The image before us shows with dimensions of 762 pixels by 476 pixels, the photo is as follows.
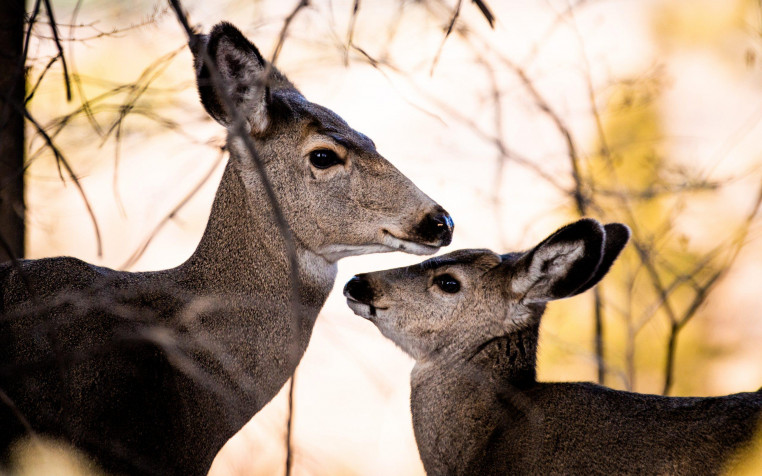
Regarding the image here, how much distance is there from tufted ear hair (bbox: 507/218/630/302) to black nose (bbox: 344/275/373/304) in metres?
0.84

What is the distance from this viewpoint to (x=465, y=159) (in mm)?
7695

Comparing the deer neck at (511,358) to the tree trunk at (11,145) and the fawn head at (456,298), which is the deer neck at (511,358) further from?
the tree trunk at (11,145)

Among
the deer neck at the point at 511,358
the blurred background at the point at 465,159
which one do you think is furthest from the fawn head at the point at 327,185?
the deer neck at the point at 511,358

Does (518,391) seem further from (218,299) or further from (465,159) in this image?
(465,159)

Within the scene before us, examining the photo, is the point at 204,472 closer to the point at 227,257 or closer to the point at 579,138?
the point at 227,257

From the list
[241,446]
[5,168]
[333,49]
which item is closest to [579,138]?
[333,49]

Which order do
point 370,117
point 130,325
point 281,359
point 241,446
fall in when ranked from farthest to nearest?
point 370,117
point 241,446
point 281,359
point 130,325

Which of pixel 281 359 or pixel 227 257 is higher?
pixel 227 257

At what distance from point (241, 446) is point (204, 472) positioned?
186cm

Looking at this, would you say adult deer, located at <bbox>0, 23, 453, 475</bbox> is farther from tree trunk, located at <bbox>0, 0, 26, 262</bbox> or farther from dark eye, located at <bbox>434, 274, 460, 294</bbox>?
tree trunk, located at <bbox>0, 0, 26, 262</bbox>

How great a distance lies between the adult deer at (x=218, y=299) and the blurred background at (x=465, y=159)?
1.02ft

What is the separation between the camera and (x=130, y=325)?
190 inches

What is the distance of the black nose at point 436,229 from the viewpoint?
5.27 m

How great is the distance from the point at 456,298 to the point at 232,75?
1.87 meters
